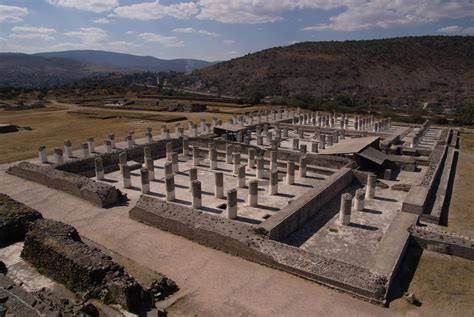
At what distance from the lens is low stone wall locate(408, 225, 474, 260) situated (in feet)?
36.5

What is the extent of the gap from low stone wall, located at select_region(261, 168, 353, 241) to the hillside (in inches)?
2350

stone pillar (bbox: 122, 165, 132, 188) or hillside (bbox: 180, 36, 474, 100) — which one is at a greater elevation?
hillside (bbox: 180, 36, 474, 100)

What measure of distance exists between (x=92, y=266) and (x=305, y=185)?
1161cm

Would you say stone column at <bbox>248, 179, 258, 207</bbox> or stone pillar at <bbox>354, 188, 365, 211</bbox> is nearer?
stone pillar at <bbox>354, 188, 365, 211</bbox>

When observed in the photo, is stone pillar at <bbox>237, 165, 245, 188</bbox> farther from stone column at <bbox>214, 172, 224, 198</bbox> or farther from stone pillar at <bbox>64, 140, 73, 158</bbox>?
stone pillar at <bbox>64, 140, 73, 158</bbox>

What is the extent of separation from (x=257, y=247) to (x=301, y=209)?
322cm

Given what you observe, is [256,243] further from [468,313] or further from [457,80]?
[457,80]

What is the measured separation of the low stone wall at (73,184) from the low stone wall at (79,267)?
4158 millimetres

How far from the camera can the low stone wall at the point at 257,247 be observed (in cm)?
913

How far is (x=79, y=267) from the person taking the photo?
8.86m

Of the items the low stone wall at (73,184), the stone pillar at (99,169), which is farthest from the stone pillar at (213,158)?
the low stone wall at (73,184)

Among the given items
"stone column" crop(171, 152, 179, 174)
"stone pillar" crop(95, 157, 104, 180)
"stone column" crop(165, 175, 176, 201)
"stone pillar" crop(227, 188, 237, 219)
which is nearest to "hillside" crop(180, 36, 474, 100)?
"stone column" crop(171, 152, 179, 174)

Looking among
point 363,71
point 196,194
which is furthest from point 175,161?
point 363,71

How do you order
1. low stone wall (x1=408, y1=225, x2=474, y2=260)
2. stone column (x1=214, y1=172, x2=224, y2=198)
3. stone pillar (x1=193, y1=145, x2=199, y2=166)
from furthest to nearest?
1. stone pillar (x1=193, y1=145, x2=199, y2=166)
2. stone column (x1=214, y1=172, x2=224, y2=198)
3. low stone wall (x1=408, y1=225, x2=474, y2=260)
